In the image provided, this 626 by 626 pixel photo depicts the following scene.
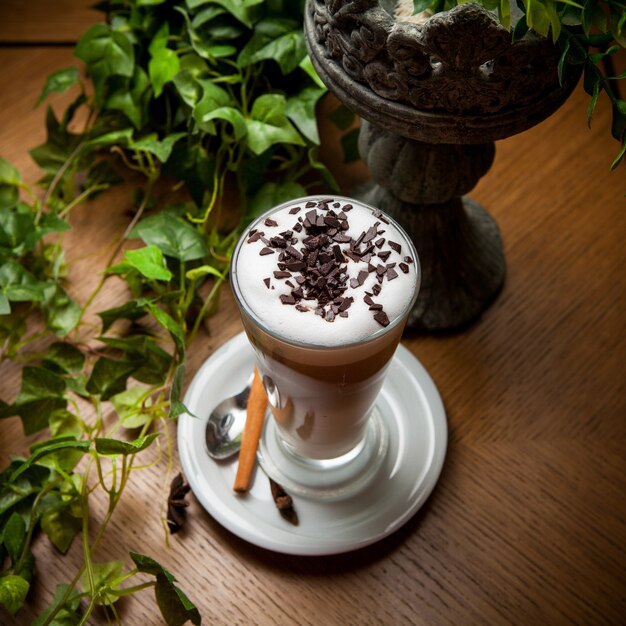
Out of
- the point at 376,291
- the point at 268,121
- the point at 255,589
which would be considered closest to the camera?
the point at 376,291

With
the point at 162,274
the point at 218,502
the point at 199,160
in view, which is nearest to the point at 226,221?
the point at 199,160

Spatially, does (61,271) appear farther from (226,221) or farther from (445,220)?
(445,220)

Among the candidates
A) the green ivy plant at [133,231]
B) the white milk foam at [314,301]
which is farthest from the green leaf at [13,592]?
the white milk foam at [314,301]

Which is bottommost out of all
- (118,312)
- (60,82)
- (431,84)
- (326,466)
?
(326,466)

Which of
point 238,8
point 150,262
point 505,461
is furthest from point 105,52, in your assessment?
point 505,461

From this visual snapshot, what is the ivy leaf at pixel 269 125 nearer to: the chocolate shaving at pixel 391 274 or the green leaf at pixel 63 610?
the chocolate shaving at pixel 391 274

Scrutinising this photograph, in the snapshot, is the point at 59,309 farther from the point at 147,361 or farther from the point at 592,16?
the point at 592,16

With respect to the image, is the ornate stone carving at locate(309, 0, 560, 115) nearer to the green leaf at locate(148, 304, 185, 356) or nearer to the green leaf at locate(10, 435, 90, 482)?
the green leaf at locate(148, 304, 185, 356)

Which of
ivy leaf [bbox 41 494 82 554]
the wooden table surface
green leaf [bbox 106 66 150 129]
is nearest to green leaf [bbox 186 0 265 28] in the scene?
green leaf [bbox 106 66 150 129]
